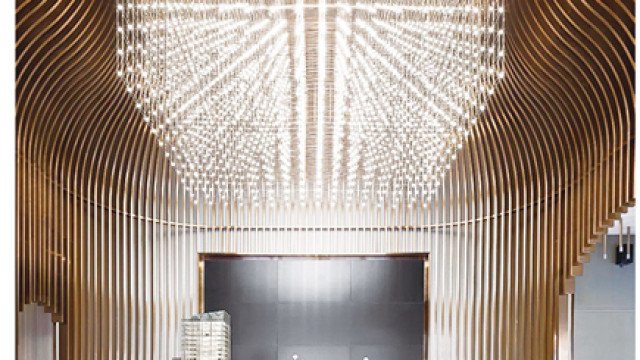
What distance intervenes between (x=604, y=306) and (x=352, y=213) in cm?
320

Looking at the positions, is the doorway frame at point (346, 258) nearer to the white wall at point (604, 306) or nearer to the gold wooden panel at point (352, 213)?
the gold wooden panel at point (352, 213)

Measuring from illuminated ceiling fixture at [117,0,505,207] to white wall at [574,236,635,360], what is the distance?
3515 mm

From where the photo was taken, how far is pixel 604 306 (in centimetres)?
1076

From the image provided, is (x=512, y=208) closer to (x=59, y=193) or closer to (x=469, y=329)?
(x=469, y=329)

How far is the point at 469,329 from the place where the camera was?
9.60 metres

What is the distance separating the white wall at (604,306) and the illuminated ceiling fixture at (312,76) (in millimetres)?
3515

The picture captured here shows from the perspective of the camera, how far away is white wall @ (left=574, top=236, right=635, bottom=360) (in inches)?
420

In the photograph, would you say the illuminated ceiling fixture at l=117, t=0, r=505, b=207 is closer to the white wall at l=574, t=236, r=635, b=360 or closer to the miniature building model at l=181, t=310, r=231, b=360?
the miniature building model at l=181, t=310, r=231, b=360

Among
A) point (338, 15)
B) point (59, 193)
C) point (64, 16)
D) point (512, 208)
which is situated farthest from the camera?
point (512, 208)

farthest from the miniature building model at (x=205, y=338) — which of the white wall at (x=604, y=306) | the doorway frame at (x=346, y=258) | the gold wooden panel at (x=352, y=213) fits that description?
the white wall at (x=604, y=306)

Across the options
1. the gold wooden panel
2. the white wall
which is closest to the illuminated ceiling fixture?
the gold wooden panel

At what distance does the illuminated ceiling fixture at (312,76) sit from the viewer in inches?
195

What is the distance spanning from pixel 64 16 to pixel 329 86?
72.3 inches

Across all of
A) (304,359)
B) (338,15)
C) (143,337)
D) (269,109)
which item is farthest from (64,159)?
(338,15)
